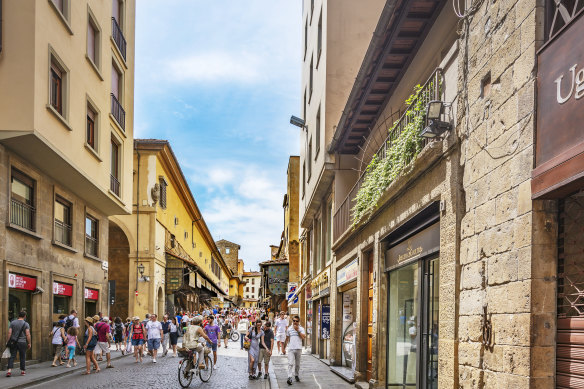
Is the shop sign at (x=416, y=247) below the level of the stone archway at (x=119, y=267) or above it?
above

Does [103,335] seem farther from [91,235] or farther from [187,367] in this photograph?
[91,235]

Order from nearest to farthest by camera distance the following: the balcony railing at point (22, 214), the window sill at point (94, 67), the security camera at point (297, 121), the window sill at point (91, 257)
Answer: the balcony railing at point (22, 214)
the window sill at point (94, 67)
the window sill at point (91, 257)
the security camera at point (297, 121)

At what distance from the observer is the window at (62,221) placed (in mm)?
21531

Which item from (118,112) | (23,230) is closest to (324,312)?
(23,230)

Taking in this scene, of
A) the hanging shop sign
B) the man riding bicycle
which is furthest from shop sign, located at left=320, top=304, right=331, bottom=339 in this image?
the hanging shop sign

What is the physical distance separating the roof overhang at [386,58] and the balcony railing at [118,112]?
12350 millimetres

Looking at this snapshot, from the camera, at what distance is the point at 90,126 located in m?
22.6

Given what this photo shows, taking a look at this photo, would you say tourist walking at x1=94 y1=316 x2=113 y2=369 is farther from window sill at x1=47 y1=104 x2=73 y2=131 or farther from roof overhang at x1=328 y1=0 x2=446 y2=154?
roof overhang at x1=328 y1=0 x2=446 y2=154

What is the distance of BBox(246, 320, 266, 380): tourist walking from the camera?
53.5ft

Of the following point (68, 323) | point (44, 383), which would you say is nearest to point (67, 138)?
point (68, 323)

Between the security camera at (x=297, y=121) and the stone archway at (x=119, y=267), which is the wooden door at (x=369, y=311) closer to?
the security camera at (x=297, y=121)

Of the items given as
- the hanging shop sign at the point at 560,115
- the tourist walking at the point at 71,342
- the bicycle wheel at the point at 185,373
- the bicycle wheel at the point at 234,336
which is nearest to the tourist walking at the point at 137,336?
the tourist walking at the point at 71,342

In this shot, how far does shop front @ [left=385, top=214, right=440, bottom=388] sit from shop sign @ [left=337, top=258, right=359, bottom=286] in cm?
328

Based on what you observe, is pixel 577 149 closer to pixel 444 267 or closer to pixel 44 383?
pixel 444 267
